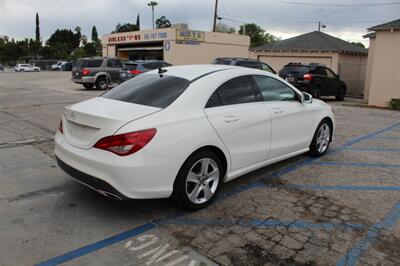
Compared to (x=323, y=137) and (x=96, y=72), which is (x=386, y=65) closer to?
(x=323, y=137)

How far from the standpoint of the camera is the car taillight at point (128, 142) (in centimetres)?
373

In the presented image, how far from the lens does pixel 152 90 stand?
4609 millimetres

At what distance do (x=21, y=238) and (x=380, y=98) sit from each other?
15430mm

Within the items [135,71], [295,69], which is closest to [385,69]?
[295,69]

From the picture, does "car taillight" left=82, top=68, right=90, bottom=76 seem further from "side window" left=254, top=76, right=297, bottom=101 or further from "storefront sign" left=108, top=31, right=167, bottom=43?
"side window" left=254, top=76, right=297, bottom=101

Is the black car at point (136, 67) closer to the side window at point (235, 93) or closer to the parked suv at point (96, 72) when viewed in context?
the parked suv at point (96, 72)

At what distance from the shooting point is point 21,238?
3.70 metres

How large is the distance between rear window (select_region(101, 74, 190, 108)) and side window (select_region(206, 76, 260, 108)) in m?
0.39

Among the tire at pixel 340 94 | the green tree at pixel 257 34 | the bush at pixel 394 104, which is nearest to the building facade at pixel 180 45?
the tire at pixel 340 94

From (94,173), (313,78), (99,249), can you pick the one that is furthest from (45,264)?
(313,78)

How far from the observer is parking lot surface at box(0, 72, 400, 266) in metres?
3.44

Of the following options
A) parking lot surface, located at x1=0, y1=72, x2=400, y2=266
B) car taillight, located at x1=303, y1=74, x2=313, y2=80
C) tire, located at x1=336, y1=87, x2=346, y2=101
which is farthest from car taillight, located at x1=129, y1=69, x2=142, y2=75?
parking lot surface, located at x1=0, y1=72, x2=400, y2=266

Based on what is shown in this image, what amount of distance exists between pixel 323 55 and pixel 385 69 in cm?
780

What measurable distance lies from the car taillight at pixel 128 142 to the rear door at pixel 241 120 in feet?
2.90
